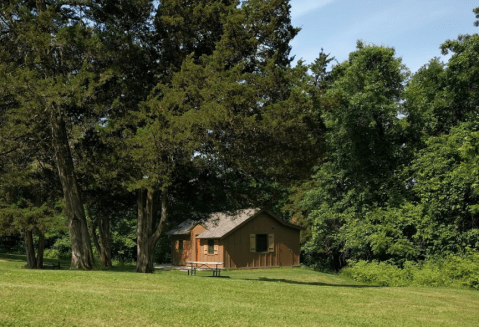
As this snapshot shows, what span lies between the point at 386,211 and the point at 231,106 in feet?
53.6

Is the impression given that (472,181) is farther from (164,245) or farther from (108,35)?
(164,245)

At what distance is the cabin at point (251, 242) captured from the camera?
3550 cm

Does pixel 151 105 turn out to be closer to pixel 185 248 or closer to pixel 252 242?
pixel 252 242

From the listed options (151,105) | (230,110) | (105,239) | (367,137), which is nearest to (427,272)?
(367,137)

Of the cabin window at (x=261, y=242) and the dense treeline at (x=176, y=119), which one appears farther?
the cabin window at (x=261, y=242)

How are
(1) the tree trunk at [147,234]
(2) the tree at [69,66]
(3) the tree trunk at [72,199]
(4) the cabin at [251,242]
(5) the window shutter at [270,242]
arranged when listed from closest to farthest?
(2) the tree at [69,66] → (3) the tree trunk at [72,199] → (1) the tree trunk at [147,234] → (4) the cabin at [251,242] → (5) the window shutter at [270,242]

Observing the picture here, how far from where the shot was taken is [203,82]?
1723cm

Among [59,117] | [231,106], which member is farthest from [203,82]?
[59,117]

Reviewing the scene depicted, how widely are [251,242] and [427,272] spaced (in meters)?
15.7

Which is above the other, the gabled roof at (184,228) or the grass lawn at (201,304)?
the gabled roof at (184,228)

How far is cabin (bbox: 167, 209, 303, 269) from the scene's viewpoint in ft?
116

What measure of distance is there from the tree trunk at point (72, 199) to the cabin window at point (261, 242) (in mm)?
19217

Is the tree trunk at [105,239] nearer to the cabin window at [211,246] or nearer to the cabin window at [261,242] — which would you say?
the cabin window at [211,246]

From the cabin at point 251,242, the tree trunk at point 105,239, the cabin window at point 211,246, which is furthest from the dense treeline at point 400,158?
the tree trunk at point 105,239
